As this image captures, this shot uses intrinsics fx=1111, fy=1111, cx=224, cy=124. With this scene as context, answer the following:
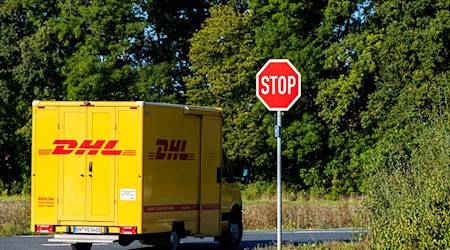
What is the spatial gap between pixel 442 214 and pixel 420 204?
384mm

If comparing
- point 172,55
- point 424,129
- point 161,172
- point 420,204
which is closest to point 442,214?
point 420,204

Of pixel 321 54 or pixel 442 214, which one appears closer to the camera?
pixel 442 214

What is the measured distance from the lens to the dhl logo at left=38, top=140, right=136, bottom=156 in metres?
20.7

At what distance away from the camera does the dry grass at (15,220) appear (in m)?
29.0

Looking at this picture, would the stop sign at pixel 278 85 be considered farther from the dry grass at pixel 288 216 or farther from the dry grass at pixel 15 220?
the dry grass at pixel 288 216

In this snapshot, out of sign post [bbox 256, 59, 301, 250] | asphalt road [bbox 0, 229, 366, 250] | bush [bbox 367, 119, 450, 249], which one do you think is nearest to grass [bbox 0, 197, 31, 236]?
asphalt road [bbox 0, 229, 366, 250]

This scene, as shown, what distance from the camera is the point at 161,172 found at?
21172 mm

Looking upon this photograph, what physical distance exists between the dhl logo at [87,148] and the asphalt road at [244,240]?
10.3ft

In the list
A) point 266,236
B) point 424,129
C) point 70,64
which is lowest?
point 266,236

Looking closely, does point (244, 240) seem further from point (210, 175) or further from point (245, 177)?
point (210, 175)

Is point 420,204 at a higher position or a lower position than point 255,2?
lower

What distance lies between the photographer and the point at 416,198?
1791 centimetres

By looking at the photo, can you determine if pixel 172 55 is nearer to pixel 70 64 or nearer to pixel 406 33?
pixel 70 64

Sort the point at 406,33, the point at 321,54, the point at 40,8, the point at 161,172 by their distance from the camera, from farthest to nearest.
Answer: the point at 40,8 → the point at 321,54 → the point at 406,33 → the point at 161,172
